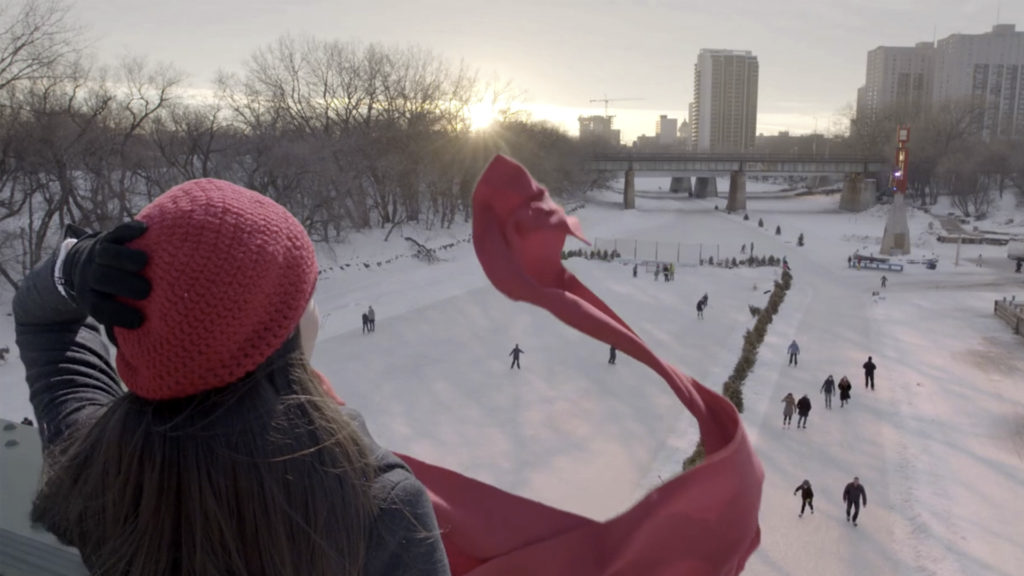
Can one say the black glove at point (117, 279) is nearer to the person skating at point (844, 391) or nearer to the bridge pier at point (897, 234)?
the person skating at point (844, 391)

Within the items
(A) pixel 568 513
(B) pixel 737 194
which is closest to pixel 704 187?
(B) pixel 737 194

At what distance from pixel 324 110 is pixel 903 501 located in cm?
4074

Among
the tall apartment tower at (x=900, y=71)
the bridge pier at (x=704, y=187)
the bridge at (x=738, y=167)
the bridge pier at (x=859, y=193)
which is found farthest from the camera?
the tall apartment tower at (x=900, y=71)

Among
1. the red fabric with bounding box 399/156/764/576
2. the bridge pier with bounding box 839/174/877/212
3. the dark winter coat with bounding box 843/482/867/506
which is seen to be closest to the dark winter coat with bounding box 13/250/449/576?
the red fabric with bounding box 399/156/764/576

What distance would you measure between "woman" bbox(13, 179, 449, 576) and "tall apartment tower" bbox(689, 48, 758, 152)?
16634 cm

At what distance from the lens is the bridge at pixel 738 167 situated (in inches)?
2559

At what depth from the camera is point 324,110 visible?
45.6m

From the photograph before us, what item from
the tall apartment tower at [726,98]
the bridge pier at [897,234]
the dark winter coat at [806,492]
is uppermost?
the tall apartment tower at [726,98]

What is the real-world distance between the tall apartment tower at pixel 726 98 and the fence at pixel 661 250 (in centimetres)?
12708

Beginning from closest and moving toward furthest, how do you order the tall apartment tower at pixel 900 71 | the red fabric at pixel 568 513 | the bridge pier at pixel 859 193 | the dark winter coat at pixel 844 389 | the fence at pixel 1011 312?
the red fabric at pixel 568 513, the dark winter coat at pixel 844 389, the fence at pixel 1011 312, the bridge pier at pixel 859 193, the tall apartment tower at pixel 900 71

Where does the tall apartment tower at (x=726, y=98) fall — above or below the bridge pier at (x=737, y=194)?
above

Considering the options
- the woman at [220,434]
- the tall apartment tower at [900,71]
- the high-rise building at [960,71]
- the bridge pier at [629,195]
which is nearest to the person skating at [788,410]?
the woman at [220,434]

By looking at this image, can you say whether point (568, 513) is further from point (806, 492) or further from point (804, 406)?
point (804, 406)

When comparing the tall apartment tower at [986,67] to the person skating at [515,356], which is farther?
the tall apartment tower at [986,67]
